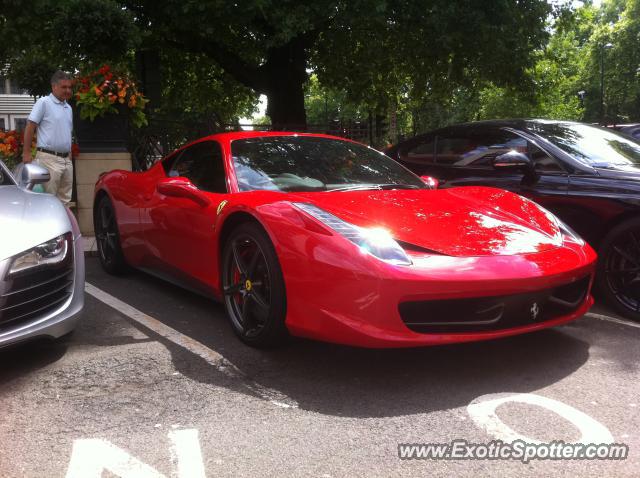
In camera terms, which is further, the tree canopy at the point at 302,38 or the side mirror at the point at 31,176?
the tree canopy at the point at 302,38

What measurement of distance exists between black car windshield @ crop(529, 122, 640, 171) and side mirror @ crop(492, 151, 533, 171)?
0.34 meters

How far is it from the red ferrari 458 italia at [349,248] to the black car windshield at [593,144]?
1.02m

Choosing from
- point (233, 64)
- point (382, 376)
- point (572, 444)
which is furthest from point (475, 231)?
point (233, 64)

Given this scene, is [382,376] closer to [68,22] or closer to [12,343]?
[12,343]

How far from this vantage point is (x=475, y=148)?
5891 mm

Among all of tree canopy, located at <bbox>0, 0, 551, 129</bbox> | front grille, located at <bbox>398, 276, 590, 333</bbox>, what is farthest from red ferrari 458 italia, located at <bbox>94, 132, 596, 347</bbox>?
tree canopy, located at <bbox>0, 0, 551, 129</bbox>

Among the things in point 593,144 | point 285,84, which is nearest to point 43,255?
point 593,144

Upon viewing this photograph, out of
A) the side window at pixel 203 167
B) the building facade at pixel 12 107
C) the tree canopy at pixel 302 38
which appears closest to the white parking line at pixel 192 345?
the side window at pixel 203 167

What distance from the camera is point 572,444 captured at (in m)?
2.61

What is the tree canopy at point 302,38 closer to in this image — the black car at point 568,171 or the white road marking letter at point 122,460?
the black car at point 568,171

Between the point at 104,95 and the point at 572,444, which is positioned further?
the point at 104,95

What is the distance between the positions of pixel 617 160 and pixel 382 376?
2.93 meters

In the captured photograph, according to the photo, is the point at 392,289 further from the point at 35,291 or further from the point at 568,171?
the point at 568,171

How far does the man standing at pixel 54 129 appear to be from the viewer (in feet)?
21.4
